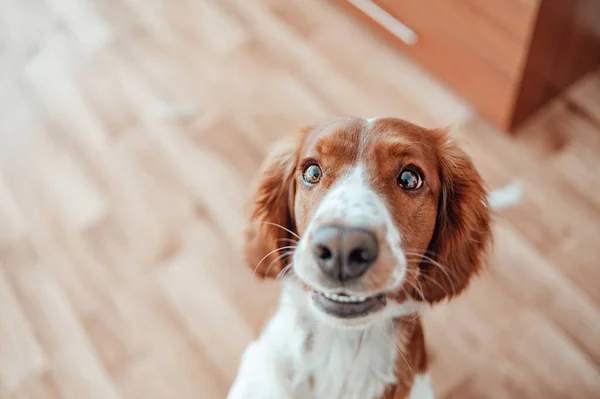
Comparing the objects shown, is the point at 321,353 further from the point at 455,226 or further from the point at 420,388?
the point at 455,226

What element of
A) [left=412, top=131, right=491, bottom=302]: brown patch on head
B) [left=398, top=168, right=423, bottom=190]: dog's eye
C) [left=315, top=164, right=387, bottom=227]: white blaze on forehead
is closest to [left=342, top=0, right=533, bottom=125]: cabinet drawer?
[left=412, top=131, right=491, bottom=302]: brown patch on head

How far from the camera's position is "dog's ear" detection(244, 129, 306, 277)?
1.50m

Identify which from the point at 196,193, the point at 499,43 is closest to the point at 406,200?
the point at 499,43

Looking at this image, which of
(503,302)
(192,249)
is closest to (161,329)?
(192,249)

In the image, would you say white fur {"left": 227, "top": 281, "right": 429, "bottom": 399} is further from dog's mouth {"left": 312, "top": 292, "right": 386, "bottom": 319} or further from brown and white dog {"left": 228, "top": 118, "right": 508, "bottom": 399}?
dog's mouth {"left": 312, "top": 292, "right": 386, "bottom": 319}

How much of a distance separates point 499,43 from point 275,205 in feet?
3.54

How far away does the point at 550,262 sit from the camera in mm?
2119

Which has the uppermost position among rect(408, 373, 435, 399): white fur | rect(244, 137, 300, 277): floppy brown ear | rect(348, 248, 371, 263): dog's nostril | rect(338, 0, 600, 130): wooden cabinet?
rect(348, 248, 371, 263): dog's nostril

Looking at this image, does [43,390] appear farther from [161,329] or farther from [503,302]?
[503,302]

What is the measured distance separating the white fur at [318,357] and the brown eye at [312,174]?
25cm

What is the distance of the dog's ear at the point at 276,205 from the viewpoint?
4.94 feet

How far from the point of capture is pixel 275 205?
1519 millimetres

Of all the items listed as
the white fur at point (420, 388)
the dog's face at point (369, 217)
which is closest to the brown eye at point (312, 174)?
the dog's face at point (369, 217)

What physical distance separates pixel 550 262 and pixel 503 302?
22 cm
